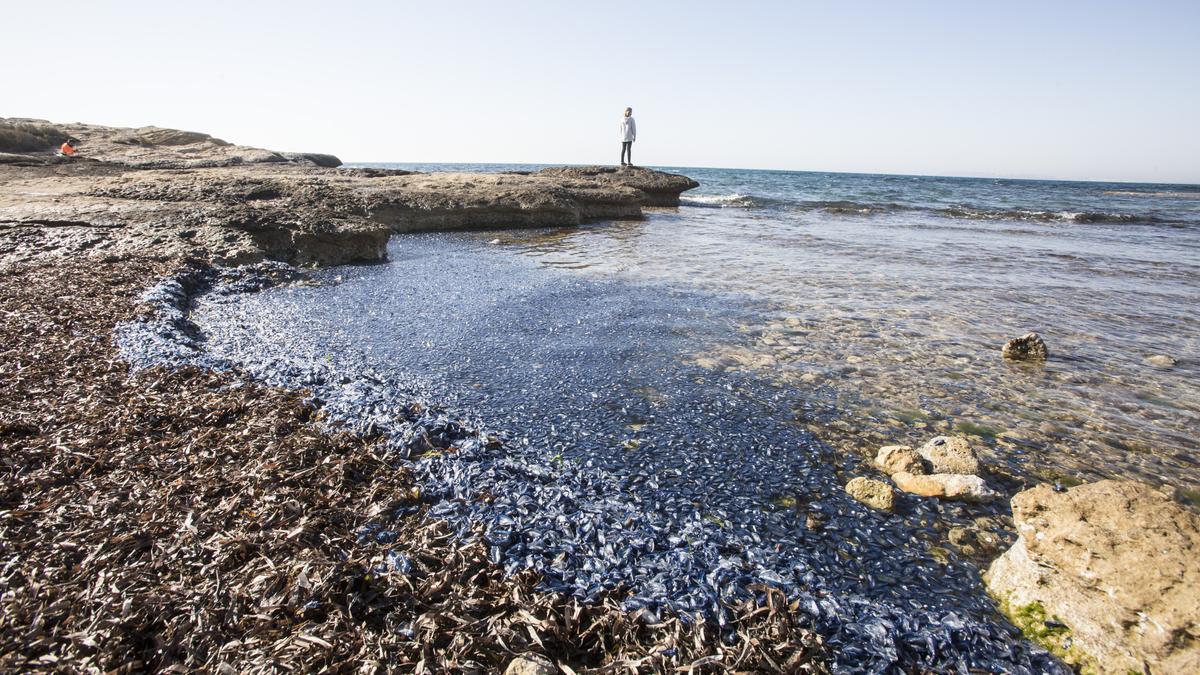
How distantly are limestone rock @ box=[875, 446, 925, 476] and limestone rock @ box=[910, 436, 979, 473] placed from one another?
4.2 inches

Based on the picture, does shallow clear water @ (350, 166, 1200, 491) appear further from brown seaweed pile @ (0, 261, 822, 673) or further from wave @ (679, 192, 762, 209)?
wave @ (679, 192, 762, 209)

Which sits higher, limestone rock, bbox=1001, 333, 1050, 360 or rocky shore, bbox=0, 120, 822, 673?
limestone rock, bbox=1001, 333, 1050, 360

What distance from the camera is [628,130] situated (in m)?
17.8

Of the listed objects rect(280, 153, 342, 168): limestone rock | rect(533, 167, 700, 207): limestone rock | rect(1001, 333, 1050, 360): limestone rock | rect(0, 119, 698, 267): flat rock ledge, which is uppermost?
rect(280, 153, 342, 168): limestone rock

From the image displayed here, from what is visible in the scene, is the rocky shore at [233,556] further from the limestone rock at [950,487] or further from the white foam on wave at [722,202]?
the white foam on wave at [722,202]

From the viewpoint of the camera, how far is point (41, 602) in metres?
1.81

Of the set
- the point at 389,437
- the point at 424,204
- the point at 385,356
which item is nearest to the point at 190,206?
the point at 424,204

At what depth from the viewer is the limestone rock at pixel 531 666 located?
1.65 metres

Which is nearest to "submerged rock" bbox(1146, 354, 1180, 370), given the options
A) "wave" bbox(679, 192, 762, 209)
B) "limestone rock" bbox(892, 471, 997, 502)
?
"limestone rock" bbox(892, 471, 997, 502)

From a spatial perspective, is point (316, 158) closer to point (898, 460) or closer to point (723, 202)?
point (723, 202)

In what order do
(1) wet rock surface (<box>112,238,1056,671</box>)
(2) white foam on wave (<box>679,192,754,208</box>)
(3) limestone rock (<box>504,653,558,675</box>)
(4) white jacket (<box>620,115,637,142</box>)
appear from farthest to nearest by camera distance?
1. (2) white foam on wave (<box>679,192,754,208</box>)
2. (4) white jacket (<box>620,115,637,142</box>)
3. (1) wet rock surface (<box>112,238,1056,671</box>)
4. (3) limestone rock (<box>504,653,558,675</box>)

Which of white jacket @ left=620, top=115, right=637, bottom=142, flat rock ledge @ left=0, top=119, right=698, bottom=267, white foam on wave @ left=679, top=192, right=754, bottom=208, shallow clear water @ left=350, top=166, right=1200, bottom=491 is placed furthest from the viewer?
white foam on wave @ left=679, top=192, right=754, bottom=208

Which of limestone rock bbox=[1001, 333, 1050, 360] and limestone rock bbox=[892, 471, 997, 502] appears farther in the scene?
limestone rock bbox=[1001, 333, 1050, 360]

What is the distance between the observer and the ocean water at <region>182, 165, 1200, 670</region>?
2.16 meters
